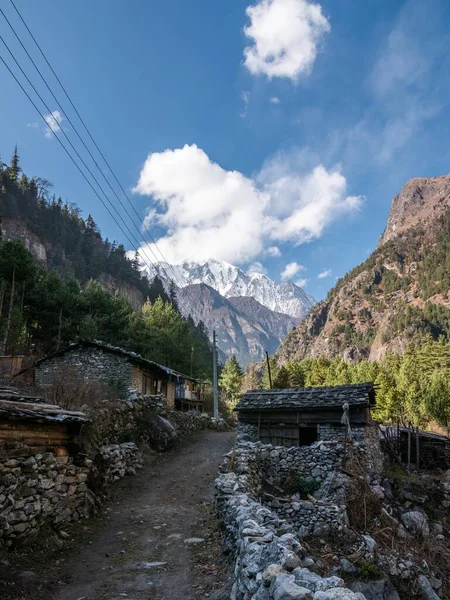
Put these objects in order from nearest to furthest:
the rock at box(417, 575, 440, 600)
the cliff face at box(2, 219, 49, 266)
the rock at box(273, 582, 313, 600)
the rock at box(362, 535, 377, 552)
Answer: the rock at box(273, 582, 313, 600)
the rock at box(417, 575, 440, 600)
the rock at box(362, 535, 377, 552)
the cliff face at box(2, 219, 49, 266)

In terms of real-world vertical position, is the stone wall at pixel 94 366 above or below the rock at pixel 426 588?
above

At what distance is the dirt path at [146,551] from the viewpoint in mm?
6352

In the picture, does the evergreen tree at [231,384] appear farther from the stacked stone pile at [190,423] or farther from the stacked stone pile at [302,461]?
the stacked stone pile at [302,461]

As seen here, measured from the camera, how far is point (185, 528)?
31.4 feet

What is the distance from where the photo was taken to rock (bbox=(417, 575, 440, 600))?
9359 mm

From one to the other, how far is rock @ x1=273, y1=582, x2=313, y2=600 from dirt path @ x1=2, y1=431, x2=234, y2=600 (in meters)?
2.96

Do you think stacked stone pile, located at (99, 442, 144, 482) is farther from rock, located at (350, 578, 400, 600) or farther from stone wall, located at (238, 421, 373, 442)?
rock, located at (350, 578, 400, 600)

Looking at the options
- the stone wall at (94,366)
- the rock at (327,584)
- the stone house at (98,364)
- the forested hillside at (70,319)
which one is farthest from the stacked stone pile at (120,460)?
the forested hillside at (70,319)

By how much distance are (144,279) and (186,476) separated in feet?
377

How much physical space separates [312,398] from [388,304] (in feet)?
500

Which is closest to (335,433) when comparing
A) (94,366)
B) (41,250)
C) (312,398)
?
(312,398)

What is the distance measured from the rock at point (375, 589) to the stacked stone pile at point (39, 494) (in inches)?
254

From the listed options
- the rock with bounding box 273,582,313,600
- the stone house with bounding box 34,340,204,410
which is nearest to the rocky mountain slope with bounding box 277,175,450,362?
the stone house with bounding box 34,340,204,410

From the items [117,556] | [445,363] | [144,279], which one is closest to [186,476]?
[117,556]
